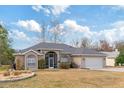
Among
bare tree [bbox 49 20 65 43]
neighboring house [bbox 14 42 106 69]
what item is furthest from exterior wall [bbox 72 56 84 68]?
bare tree [bbox 49 20 65 43]

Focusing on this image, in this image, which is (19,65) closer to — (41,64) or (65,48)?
(41,64)

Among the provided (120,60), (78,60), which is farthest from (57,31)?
(120,60)

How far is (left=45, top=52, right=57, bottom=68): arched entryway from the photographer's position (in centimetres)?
2166

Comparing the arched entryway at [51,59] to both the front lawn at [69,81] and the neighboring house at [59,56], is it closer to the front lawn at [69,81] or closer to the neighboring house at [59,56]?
the neighboring house at [59,56]

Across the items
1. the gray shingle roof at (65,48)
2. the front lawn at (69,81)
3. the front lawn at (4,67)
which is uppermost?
the gray shingle roof at (65,48)

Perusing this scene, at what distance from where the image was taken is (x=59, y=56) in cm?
2234

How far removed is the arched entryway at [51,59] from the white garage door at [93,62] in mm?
2233

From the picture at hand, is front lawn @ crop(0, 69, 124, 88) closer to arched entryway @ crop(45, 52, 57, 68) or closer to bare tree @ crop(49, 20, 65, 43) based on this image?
bare tree @ crop(49, 20, 65, 43)

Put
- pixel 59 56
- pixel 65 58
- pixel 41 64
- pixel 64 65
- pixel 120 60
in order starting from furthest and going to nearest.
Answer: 1. pixel 120 60
2. pixel 65 58
3. pixel 59 56
4. pixel 64 65
5. pixel 41 64

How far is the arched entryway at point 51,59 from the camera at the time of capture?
71.1 ft

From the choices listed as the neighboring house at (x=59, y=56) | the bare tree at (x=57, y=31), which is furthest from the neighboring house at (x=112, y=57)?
the bare tree at (x=57, y=31)

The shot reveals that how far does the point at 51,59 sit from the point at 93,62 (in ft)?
10.3
